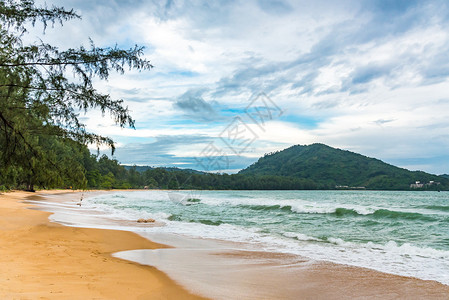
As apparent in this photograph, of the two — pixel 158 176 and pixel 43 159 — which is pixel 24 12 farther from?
pixel 158 176

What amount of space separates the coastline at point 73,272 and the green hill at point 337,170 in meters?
111

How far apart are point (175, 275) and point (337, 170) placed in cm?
13274

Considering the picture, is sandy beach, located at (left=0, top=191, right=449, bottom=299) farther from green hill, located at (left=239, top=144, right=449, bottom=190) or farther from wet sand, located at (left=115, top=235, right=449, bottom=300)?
green hill, located at (left=239, top=144, right=449, bottom=190)

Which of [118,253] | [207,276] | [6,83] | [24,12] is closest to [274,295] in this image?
[207,276]

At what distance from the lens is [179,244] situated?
30.6ft

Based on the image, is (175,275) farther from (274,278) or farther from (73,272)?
(274,278)

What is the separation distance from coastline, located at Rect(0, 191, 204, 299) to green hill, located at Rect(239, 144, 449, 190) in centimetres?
11124

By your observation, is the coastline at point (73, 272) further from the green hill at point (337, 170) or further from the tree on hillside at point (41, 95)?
the green hill at point (337, 170)

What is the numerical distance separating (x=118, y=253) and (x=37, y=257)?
191 cm

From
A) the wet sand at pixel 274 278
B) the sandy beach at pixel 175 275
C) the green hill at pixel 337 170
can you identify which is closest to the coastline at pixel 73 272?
the sandy beach at pixel 175 275

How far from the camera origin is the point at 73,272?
517cm

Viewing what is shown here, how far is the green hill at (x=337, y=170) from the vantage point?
106438 mm

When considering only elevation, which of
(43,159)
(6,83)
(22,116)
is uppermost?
(6,83)

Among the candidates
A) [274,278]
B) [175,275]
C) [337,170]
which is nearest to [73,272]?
[175,275]
